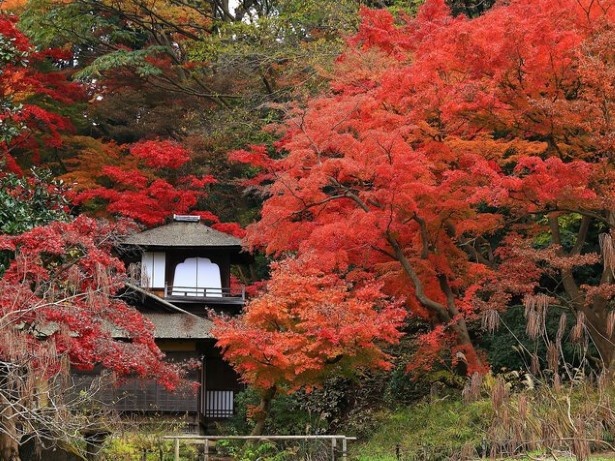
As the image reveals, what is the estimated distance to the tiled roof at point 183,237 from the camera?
24594 mm

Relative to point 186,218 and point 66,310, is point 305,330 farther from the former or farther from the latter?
point 186,218

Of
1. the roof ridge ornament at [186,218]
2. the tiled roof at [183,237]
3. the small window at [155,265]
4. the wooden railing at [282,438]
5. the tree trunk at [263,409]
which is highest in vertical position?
the roof ridge ornament at [186,218]

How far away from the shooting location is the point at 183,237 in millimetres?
24891

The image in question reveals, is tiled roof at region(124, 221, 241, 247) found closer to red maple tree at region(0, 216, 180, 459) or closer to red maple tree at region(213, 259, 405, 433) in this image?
red maple tree at region(213, 259, 405, 433)

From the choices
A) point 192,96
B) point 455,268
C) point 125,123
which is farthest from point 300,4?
point 455,268

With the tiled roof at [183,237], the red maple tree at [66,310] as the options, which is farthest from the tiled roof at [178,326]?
the red maple tree at [66,310]

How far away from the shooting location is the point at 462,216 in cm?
1950

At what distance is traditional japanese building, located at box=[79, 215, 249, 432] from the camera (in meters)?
23.2

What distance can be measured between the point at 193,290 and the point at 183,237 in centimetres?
151

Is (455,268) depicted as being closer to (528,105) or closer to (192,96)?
(528,105)

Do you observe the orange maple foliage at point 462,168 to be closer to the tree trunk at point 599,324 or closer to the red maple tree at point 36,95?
the tree trunk at point 599,324

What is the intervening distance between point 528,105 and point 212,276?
10.7 metres

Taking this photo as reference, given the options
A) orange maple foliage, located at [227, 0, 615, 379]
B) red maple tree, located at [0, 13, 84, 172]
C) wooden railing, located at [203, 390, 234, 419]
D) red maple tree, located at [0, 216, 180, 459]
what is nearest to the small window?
wooden railing, located at [203, 390, 234, 419]

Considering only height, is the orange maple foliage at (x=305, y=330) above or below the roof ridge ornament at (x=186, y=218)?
below
